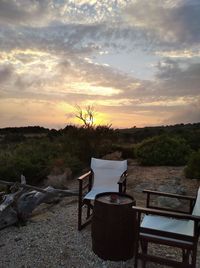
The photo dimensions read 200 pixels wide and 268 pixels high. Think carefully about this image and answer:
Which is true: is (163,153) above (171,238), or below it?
above

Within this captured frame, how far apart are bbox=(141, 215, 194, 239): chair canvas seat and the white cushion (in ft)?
4.98

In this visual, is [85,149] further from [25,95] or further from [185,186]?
[185,186]

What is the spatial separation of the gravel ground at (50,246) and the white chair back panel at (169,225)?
0.55 metres

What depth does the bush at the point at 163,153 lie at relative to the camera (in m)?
8.65

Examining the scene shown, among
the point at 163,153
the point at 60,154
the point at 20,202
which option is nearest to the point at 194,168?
the point at 163,153

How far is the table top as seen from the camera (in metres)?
3.70

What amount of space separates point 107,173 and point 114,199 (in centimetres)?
140

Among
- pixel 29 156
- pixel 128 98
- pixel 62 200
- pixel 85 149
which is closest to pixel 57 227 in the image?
pixel 62 200

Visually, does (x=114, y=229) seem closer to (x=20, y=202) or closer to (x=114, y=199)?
(x=114, y=199)

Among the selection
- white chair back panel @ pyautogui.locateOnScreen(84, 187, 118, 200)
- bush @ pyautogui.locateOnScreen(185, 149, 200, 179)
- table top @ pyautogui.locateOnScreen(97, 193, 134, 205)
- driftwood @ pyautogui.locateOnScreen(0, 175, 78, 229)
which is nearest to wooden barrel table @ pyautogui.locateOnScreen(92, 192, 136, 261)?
table top @ pyautogui.locateOnScreen(97, 193, 134, 205)

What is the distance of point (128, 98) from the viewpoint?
31.7 feet

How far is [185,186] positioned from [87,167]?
9.29 feet

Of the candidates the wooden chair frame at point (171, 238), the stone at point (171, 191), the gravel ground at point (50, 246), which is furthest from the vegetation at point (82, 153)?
the wooden chair frame at point (171, 238)

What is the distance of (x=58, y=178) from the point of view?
7.57 m
